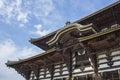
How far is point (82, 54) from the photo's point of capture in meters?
13.1

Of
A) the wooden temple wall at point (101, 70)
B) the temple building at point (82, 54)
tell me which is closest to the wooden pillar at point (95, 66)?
the temple building at point (82, 54)

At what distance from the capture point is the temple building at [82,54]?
37.1ft

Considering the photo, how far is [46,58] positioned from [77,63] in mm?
2815

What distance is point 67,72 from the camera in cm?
1358

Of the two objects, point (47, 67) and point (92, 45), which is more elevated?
point (92, 45)

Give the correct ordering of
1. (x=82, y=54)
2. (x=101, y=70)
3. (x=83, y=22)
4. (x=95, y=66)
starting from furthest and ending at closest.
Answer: (x=83, y=22)
(x=82, y=54)
(x=95, y=66)
(x=101, y=70)

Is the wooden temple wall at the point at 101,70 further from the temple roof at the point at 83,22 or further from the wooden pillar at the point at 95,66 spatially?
the temple roof at the point at 83,22

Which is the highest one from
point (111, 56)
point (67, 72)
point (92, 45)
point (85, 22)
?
point (85, 22)

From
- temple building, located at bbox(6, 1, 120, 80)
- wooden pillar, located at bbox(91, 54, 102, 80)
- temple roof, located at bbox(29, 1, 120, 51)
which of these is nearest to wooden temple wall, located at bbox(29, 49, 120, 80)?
temple building, located at bbox(6, 1, 120, 80)

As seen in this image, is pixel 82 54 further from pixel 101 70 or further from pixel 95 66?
pixel 101 70

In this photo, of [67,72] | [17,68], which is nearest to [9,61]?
[17,68]

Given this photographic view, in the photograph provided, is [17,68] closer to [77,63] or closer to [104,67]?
[77,63]

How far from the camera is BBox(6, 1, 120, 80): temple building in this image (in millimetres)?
11297

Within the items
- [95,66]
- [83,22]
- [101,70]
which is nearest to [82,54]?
[95,66]
